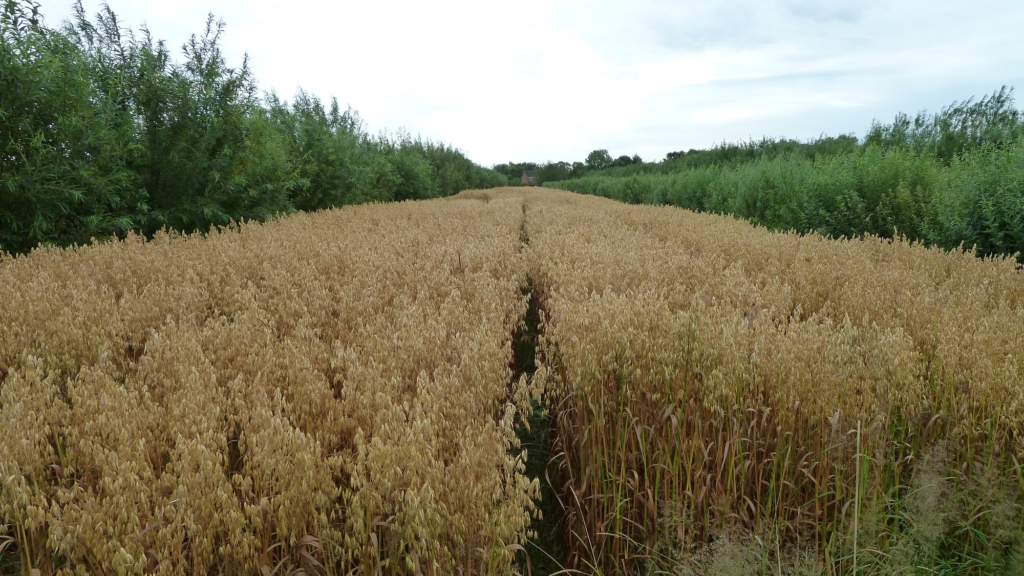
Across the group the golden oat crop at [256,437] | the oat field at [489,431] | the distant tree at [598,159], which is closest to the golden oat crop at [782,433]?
the oat field at [489,431]

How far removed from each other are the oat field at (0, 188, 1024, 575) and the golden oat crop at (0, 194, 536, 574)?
0.04 ft

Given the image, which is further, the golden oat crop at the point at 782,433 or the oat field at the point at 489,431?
the golden oat crop at the point at 782,433

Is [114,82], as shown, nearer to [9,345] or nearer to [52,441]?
[9,345]

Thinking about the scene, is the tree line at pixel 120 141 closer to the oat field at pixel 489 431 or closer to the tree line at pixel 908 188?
the oat field at pixel 489 431

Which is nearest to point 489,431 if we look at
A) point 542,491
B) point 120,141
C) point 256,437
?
point 256,437

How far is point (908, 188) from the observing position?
977 cm

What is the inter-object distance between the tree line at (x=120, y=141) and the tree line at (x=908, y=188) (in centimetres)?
977

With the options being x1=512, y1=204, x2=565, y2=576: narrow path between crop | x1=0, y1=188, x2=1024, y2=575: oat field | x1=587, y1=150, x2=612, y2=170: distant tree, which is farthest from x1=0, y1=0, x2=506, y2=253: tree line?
x1=587, y1=150, x2=612, y2=170: distant tree

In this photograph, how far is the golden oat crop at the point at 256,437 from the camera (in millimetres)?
1397

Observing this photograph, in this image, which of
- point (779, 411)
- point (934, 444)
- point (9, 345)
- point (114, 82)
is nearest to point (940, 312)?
point (934, 444)

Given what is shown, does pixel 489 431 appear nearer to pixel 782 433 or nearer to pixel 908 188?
pixel 782 433

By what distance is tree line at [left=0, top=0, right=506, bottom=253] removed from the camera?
6.44m

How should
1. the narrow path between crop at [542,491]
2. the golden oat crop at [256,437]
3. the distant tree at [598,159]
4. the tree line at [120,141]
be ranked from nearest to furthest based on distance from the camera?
the golden oat crop at [256,437] < the narrow path between crop at [542,491] < the tree line at [120,141] < the distant tree at [598,159]

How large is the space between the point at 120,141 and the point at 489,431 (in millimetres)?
9399
